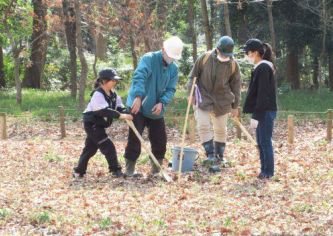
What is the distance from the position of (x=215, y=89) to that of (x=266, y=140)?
4.37 feet

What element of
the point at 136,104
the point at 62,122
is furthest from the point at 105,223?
the point at 62,122

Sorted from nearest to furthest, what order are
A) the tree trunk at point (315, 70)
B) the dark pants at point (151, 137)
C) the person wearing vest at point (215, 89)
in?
the dark pants at point (151, 137) < the person wearing vest at point (215, 89) < the tree trunk at point (315, 70)

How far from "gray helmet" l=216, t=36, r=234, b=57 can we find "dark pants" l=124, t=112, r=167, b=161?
1.37 metres

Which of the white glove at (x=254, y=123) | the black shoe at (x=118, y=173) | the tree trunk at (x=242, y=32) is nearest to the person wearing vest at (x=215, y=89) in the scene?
the white glove at (x=254, y=123)

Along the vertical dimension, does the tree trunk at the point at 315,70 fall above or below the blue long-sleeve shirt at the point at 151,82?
above

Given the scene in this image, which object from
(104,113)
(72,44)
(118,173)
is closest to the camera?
(104,113)

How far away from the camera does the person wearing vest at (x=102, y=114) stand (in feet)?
27.2

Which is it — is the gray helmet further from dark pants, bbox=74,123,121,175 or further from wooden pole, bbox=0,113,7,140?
wooden pole, bbox=0,113,7,140

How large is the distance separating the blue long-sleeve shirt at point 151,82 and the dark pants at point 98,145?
591 millimetres

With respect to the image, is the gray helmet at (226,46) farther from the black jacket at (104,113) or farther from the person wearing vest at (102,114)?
the black jacket at (104,113)

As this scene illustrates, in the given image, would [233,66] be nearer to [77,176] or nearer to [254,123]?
[254,123]

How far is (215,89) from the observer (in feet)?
30.4

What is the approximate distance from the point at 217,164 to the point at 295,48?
1948 centimetres

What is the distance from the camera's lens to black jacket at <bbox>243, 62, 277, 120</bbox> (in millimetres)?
8117
